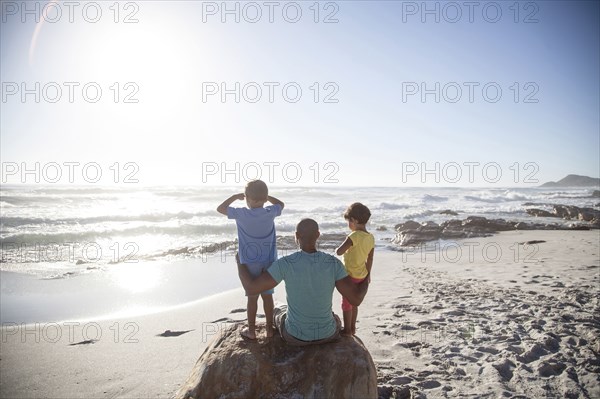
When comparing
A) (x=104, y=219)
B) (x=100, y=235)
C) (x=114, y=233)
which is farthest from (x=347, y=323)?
(x=104, y=219)

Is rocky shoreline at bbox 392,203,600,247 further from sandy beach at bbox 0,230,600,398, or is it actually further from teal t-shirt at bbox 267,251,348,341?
teal t-shirt at bbox 267,251,348,341

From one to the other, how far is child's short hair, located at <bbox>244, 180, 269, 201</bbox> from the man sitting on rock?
2.31 ft

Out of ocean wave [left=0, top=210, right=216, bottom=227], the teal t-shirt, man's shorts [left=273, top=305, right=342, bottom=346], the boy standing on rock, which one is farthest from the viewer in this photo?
ocean wave [left=0, top=210, right=216, bottom=227]

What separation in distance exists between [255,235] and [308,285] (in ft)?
2.95

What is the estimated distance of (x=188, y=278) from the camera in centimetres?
992

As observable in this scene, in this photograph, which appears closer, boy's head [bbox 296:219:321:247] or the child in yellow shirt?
boy's head [bbox 296:219:321:247]

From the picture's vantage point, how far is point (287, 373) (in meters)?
3.14

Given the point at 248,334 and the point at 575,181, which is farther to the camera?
the point at 575,181

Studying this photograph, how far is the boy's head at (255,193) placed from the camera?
3.74 metres

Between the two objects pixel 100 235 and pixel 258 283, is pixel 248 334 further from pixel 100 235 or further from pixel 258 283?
pixel 100 235

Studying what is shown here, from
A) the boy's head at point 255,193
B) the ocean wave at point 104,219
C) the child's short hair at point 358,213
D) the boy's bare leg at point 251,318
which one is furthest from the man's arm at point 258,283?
the ocean wave at point 104,219

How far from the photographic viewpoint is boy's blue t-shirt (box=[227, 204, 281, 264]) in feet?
12.3

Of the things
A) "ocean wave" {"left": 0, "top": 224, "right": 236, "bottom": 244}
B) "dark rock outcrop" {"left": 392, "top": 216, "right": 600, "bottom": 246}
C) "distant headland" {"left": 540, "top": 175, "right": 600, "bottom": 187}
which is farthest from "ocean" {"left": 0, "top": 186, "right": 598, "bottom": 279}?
"distant headland" {"left": 540, "top": 175, "right": 600, "bottom": 187}

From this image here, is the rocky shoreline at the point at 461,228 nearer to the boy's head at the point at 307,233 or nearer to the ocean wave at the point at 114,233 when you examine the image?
the ocean wave at the point at 114,233
